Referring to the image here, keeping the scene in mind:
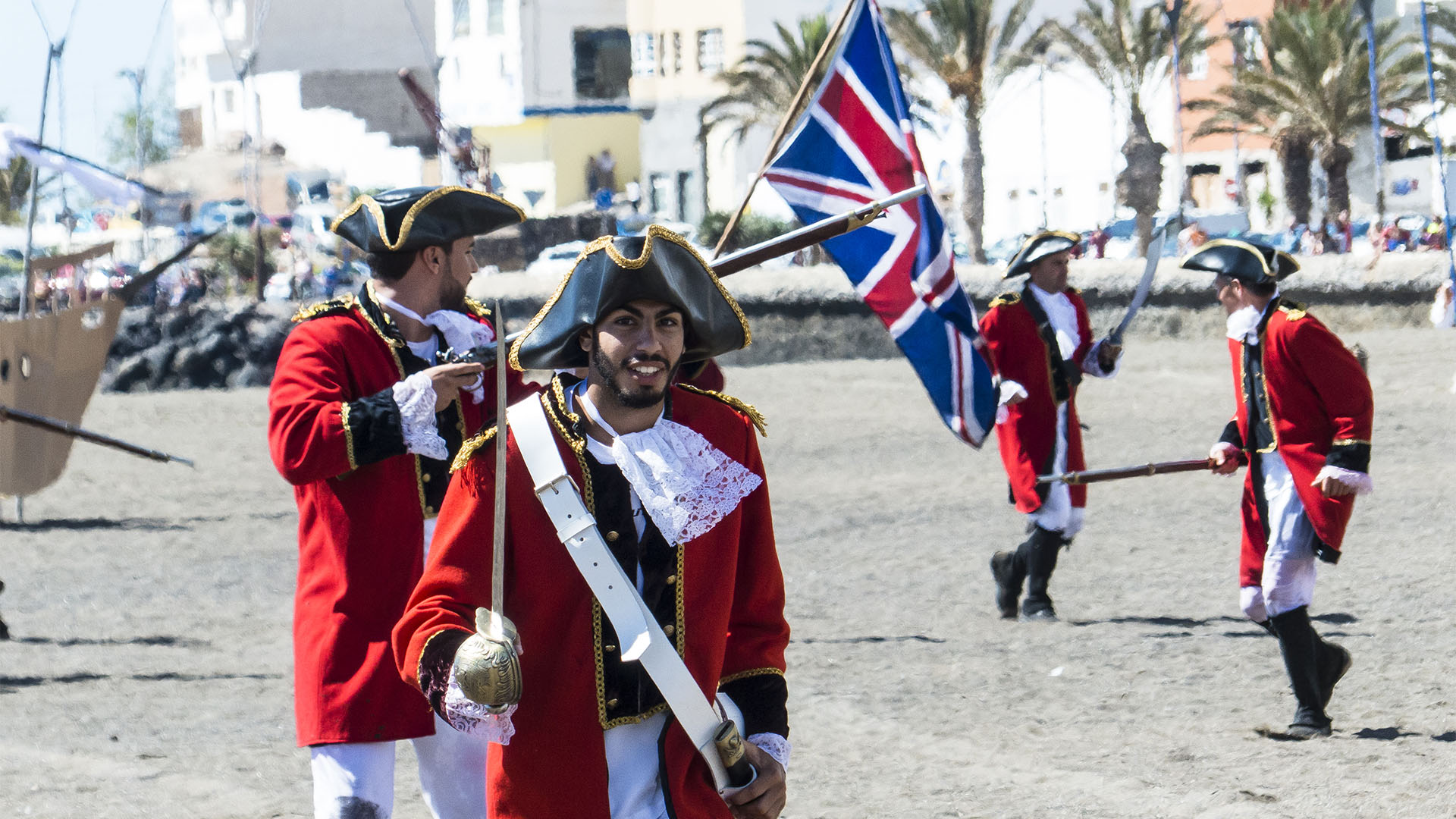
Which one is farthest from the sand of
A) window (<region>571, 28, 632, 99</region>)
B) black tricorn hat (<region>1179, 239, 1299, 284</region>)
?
window (<region>571, 28, 632, 99</region>)

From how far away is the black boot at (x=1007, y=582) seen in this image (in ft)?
30.0

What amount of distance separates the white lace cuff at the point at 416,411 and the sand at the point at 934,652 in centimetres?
244

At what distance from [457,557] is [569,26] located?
7066 centimetres

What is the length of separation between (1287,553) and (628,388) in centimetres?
421

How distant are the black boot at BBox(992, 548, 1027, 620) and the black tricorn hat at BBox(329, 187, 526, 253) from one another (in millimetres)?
5127

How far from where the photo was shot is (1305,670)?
6.65 meters

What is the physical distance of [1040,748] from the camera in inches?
265

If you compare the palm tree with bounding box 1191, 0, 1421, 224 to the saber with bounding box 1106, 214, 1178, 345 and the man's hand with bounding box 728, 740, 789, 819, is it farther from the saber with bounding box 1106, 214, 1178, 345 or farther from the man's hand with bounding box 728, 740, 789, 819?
the man's hand with bounding box 728, 740, 789, 819

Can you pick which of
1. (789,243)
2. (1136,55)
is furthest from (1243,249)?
(1136,55)

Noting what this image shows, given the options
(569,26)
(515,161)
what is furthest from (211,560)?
(569,26)

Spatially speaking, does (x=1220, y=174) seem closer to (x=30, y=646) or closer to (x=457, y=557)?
(x=30, y=646)

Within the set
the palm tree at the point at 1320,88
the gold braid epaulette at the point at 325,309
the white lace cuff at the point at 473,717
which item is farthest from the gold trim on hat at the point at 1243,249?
the palm tree at the point at 1320,88

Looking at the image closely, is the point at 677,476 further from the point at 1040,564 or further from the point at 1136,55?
the point at 1136,55

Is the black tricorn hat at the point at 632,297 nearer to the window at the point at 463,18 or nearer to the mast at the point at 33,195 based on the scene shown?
the mast at the point at 33,195
